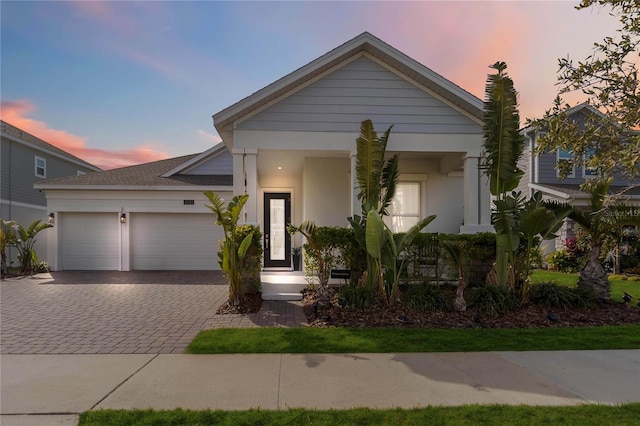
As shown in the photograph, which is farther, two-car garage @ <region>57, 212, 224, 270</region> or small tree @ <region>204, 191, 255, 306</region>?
two-car garage @ <region>57, 212, 224, 270</region>

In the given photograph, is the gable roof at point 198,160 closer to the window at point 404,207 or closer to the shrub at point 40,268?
the shrub at point 40,268

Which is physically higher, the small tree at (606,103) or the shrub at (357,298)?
the small tree at (606,103)

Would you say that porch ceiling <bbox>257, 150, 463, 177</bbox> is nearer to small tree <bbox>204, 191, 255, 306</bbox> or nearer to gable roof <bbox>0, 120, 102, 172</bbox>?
small tree <bbox>204, 191, 255, 306</bbox>

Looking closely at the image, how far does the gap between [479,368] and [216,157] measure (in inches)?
580

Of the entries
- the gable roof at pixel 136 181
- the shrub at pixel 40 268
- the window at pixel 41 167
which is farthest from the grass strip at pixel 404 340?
the window at pixel 41 167

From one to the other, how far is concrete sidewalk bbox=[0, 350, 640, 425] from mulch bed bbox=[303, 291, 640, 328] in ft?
4.64

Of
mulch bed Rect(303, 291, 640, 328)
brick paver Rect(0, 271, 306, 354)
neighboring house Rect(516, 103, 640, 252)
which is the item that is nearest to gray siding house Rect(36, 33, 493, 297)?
brick paver Rect(0, 271, 306, 354)

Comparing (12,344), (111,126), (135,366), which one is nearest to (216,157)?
(111,126)

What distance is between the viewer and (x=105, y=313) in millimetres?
7277

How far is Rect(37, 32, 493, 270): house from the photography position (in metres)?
8.83

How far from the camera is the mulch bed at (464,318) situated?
6.43 metres

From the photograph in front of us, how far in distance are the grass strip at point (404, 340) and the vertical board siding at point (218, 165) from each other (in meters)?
11.7

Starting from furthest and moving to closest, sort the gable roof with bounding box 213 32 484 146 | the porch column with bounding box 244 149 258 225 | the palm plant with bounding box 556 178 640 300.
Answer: the porch column with bounding box 244 149 258 225 → the gable roof with bounding box 213 32 484 146 → the palm plant with bounding box 556 178 640 300

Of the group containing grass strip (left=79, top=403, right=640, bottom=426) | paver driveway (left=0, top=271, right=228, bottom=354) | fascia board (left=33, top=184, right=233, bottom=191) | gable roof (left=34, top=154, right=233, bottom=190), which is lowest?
paver driveway (left=0, top=271, right=228, bottom=354)
